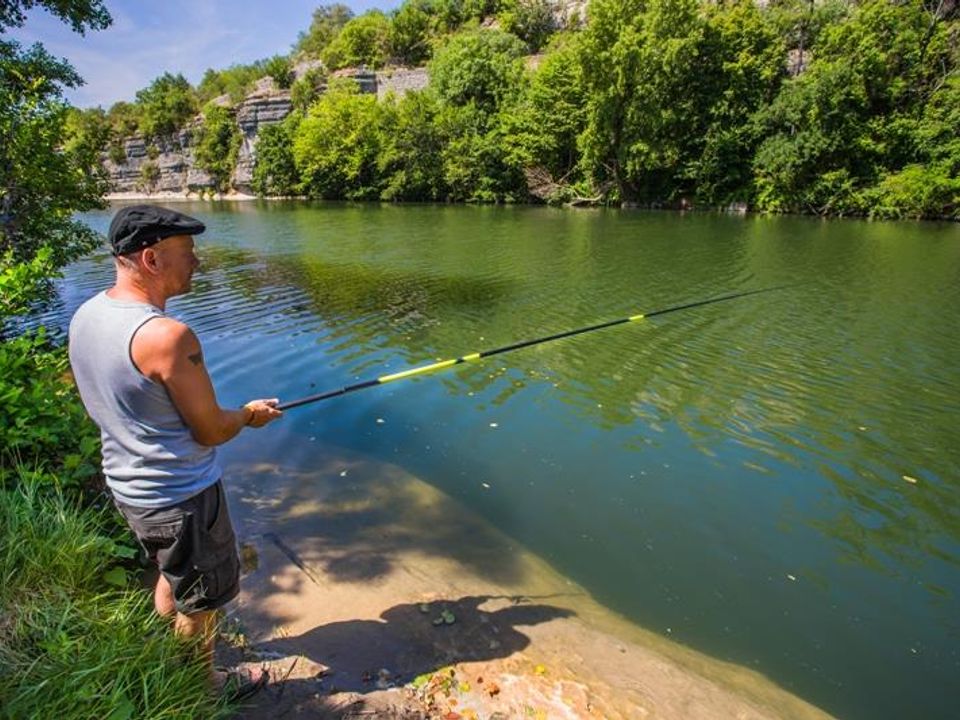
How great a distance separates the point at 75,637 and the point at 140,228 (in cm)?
201

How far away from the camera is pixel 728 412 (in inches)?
303

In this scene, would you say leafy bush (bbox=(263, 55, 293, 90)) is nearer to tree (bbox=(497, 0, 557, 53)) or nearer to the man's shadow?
tree (bbox=(497, 0, 557, 53))

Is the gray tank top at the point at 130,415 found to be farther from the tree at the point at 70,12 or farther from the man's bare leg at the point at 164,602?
the tree at the point at 70,12

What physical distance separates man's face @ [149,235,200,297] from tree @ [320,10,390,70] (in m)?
84.8

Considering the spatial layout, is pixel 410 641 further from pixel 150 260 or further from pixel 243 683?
pixel 150 260

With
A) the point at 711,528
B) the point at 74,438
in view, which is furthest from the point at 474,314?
A: the point at 74,438

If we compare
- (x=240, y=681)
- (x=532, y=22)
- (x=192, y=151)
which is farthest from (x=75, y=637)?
(x=192, y=151)

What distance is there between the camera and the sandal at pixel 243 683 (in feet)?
9.46

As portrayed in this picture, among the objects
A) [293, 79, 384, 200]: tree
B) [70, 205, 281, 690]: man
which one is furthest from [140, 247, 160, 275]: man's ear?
[293, 79, 384, 200]: tree

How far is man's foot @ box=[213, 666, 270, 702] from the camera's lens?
2.86m

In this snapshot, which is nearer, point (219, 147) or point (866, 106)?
point (866, 106)

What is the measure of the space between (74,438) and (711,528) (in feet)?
17.9

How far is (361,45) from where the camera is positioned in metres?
77.6

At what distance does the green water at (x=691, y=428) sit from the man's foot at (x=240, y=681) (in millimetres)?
2591
